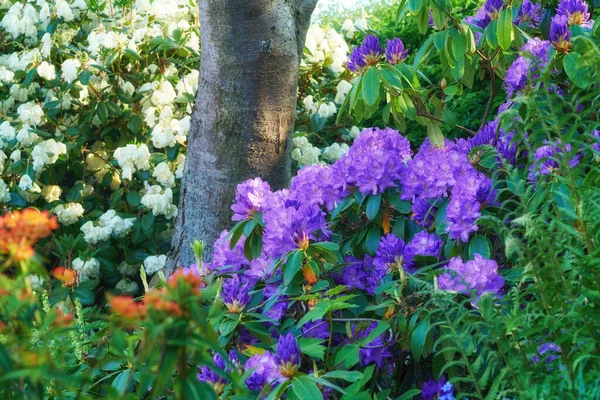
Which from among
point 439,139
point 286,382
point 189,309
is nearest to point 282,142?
point 439,139

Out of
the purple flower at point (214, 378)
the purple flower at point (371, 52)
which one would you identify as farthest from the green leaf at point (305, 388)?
the purple flower at point (371, 52)

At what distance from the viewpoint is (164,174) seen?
3861mm

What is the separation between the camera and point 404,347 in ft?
6.14

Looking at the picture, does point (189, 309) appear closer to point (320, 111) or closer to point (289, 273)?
point (289, 273)

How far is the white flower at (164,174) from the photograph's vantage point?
385 cm

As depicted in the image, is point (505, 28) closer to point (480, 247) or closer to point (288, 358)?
point (480, 247)

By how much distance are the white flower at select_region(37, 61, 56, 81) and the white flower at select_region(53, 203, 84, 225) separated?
0.72m

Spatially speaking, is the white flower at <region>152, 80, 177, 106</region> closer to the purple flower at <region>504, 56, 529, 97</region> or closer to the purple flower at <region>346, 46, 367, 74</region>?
the purple flower at <region>346, 46, 367, 74</region>

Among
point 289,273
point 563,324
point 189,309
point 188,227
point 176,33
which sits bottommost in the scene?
point 188,227

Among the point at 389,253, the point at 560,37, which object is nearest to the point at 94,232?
the point at 389,253

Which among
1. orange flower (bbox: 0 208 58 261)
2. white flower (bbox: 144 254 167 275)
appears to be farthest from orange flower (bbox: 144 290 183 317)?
white flower (bbox: 144 254 167 275)

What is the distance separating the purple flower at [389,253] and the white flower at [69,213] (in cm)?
243

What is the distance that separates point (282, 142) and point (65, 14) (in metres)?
2.05

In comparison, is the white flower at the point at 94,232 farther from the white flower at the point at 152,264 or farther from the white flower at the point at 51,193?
the white flower at the point at 51,193
